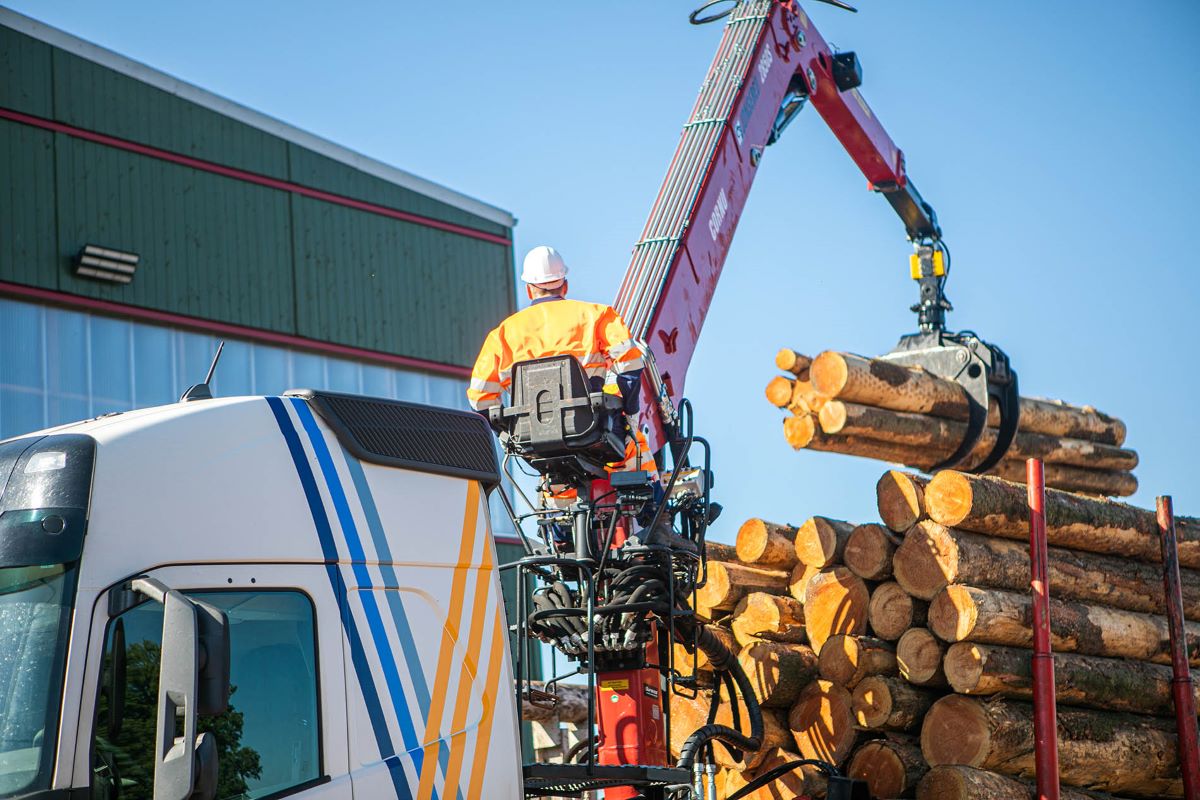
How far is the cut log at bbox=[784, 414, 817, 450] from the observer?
11.8 meters

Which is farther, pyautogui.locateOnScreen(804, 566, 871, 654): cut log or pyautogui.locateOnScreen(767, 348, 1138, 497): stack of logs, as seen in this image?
pyautogui.locateOnScreen(767, 348, 1138, 497): stack of logs

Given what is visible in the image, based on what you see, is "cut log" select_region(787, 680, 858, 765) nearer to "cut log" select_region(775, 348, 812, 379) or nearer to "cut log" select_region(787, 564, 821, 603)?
"cut log" select_region(787, 564, 821, 603)

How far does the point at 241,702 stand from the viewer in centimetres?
473

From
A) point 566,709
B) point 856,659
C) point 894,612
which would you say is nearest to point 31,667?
point 856,659

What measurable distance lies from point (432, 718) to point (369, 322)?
14.8 m

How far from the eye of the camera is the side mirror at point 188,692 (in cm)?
417

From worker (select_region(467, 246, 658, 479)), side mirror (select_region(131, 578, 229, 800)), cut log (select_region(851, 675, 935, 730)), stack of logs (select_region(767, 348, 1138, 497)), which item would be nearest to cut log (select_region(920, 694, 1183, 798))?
cut log (select_region(851, 675, 935, 730))

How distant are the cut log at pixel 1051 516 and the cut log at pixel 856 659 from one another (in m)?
0.87

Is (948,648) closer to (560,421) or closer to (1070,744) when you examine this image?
(1070,744)

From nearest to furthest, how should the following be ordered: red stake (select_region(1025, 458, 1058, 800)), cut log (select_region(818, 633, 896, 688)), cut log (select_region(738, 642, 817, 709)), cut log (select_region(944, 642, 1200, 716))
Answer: red stake (select_region(1025, 458, 1058, 800)) < cut log (select_region(944, 642, 1200, 716)) < cut log (select_region(818, 633, 896, 688)) < cut log (select_region(738, 642, 817, 709))

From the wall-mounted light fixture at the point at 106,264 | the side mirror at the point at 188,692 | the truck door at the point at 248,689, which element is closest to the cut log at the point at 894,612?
the truck door at the point at 248,689

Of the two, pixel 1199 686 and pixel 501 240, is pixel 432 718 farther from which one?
pixel 501 240

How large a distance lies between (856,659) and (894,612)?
386mm

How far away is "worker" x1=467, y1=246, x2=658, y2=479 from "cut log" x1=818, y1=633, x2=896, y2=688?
6.61ft
